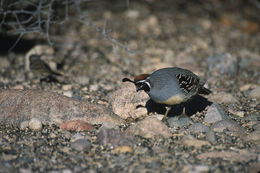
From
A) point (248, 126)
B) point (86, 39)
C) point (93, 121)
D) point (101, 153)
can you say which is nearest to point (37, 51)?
point (86, 39)

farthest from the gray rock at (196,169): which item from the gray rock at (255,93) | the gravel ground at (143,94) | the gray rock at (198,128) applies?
the gray rock at (255,93)

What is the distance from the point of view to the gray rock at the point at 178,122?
5.93m

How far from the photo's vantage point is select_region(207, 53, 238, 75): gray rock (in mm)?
8633

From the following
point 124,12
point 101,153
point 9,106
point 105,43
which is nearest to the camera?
point 101,153

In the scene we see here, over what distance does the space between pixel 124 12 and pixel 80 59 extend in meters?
2.94

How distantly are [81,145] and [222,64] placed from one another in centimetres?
472

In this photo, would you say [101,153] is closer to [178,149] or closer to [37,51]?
[178,149]

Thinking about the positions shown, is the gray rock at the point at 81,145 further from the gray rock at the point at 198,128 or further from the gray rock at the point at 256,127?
the gray rock at the point at 256,127

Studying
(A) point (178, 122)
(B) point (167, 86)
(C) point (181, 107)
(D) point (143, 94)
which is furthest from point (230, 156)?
(D) point (143, 94)

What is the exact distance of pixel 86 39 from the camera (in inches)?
403

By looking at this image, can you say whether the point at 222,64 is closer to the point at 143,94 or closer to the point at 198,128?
the point at 143,94

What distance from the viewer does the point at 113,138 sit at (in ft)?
17.2

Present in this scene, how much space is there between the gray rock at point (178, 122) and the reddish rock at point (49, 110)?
798 millimetres

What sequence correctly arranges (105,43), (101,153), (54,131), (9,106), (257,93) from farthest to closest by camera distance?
(105,43)
(257,93)
(9,106)
(54,131)
(101,153)
